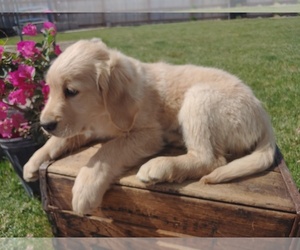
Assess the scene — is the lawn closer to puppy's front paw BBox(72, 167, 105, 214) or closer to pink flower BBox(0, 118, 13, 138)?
pink flower BBox(0, 118, 13, 138)

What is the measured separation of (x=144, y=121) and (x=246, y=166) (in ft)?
2.07

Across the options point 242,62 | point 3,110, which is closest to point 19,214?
point 3,110

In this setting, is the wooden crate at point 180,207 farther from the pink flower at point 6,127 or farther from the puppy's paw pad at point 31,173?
the pink flower at point 6,127

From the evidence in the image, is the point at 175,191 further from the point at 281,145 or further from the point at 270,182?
the point at 281,145

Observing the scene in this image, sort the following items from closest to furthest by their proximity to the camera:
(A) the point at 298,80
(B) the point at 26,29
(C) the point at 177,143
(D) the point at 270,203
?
1. (D) the point at 270,203
2. (C) the point at 177,143
3. (B) the point at 26,29
4. (A) the point at 298,80

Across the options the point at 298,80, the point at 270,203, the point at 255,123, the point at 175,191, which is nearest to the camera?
the point at 270,203

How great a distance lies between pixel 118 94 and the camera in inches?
72.6

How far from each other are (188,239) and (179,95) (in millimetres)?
838

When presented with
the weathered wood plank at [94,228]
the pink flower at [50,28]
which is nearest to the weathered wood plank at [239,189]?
the weathered wood plank at [94,228]

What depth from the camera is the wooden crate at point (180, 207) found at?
1.60 metres

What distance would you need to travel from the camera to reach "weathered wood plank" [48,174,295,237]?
1604 millimetres

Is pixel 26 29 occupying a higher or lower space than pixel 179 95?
higher

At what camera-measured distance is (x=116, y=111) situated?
184 cm

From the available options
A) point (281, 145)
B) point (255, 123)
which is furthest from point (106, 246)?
point (281, 145)
